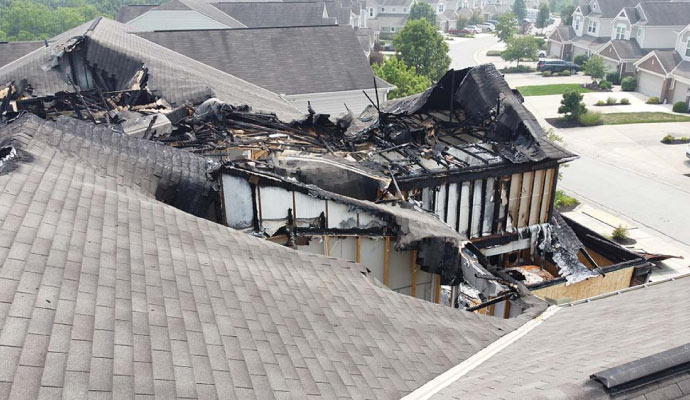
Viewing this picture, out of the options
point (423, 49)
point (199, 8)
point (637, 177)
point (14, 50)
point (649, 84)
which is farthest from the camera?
point (649, 84)

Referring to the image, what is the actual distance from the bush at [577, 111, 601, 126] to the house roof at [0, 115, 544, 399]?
3736cm

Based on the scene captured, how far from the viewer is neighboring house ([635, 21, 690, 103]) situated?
160ft

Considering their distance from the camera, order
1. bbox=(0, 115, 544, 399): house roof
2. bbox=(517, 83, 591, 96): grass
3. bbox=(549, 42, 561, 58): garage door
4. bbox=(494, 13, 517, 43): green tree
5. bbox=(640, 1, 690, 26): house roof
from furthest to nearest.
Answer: bbox=(494, 13, 517, 43): green tree
bbox=(549, 42, 561, 58): garage door
bbox=(640, 1, 690, 26): house roof
bbox=(517, 83, 591, 96): grass
bbox=(0, 115, 544, 399): house roof

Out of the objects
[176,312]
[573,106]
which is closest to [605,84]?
[573,106]

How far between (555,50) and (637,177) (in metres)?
44.5

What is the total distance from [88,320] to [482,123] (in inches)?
556

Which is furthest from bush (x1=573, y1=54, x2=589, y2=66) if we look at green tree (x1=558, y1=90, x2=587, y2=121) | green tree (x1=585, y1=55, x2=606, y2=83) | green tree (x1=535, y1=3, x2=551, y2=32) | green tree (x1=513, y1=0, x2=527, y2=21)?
green tree (x1=513, y1=0, x2=527, y2=21)

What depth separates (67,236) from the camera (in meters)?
7.29

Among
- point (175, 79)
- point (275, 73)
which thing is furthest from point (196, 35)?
point (175, 79)

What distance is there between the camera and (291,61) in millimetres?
31594

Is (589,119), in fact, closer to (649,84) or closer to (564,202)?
(649,84)

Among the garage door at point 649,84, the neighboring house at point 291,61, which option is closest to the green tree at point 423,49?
the neighboring house at point 291,61

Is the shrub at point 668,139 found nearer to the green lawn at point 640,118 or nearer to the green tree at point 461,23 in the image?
the green lawn at point 640,118

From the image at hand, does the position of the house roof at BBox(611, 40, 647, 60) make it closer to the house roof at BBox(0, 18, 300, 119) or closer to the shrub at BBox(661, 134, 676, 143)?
the shrub at BBox(661, 134, 676, 143)
